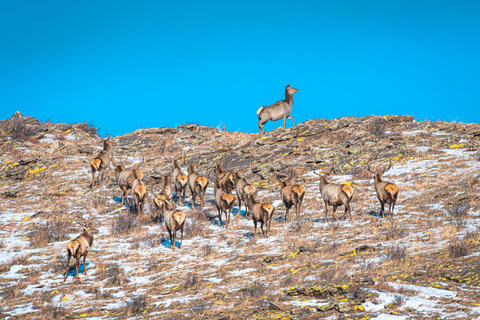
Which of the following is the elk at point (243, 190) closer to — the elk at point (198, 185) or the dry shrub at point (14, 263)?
the elk at point (198, 185)

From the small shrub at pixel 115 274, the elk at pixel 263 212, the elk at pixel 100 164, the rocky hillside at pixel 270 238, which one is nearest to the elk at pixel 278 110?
the rocky hillside at pixel 270 238

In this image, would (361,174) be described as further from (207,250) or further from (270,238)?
(207,250)

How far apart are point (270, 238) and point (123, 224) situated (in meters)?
6.62

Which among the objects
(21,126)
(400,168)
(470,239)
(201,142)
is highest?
(21,126)

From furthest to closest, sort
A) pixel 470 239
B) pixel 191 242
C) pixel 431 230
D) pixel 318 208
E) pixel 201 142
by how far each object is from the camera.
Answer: pixel 201 142 < pixel 318 208 < pixel 191 242 < pixel 431 230 < pixel 470 239

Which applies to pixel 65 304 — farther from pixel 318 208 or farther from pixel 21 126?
pixel 21 126

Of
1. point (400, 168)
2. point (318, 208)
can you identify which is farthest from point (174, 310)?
point (400, 168)

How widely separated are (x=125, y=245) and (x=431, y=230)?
10.5 metres

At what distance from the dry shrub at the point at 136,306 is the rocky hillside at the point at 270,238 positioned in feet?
0.14

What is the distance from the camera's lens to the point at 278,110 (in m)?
29.9

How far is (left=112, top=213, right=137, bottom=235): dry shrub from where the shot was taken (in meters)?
18.3

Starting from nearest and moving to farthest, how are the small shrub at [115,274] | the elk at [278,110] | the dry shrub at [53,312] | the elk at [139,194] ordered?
the dry shrub at [53,312] → the small shrub at [115,274] → the elk at [139,194] → the elk at [278,110]

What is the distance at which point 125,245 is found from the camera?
54.9ft

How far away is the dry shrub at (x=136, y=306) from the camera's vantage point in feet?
33.4
